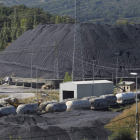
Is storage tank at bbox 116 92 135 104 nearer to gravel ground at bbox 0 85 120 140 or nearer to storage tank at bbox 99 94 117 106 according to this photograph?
storage tank at bbox 99 94 117 106

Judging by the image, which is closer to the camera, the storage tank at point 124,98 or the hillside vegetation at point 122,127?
the hillside vegetation at point 122,127

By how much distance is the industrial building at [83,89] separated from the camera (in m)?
48.4

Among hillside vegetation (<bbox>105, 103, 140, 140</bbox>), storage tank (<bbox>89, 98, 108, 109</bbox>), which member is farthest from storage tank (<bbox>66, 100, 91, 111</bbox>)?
hillside vegetation (<bbox>105, 103, 140, 140</bbox>)

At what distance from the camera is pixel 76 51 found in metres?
84.6

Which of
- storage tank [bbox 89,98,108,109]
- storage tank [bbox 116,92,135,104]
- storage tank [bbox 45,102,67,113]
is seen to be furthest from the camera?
storage tank [bbox 116,92,135,104]

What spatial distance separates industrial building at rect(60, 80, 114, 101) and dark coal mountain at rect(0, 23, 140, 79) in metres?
23.0

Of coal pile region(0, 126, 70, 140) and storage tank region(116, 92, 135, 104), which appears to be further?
storage tank region(116, 92, 135, 104)

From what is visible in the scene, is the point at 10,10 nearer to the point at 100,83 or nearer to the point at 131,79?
the point at 131,79

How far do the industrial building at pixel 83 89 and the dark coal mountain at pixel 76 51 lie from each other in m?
23.0

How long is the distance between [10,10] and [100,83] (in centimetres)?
12879

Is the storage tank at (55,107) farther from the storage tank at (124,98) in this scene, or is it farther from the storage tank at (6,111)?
the storage tank at (124,98)

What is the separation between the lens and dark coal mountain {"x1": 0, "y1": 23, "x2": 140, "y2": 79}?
8088 centimetres

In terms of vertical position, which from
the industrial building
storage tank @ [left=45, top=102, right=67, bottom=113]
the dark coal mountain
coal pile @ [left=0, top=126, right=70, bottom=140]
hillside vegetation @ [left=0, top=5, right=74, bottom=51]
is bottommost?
coal pile @ [left=0, top=126, right=70, bottom=140]

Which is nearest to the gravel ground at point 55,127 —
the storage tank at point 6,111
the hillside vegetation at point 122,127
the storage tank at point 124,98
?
the hillside vegetation at point 122,127
